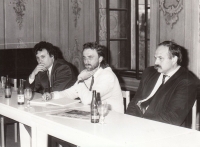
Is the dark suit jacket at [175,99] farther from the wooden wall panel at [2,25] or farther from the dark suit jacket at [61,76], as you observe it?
the wooden wall panel at [2,25]

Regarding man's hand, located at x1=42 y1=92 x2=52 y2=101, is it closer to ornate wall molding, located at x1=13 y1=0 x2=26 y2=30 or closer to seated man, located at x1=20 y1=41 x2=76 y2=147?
seated man, located at x1=20 y1=41 x2=76 y2=147

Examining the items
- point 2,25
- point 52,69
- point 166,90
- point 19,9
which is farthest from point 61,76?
point 19,9

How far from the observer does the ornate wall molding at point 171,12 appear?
454cm

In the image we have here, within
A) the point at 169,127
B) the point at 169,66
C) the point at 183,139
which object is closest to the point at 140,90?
the point at 169,66

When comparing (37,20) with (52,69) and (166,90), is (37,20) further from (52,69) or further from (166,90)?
(166,90)

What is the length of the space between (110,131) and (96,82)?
1.21 metres

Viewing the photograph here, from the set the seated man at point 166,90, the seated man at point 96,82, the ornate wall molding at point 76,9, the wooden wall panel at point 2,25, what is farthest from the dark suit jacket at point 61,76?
the ornate wall molding at point 76,9

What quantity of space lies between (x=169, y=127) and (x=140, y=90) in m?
1.12

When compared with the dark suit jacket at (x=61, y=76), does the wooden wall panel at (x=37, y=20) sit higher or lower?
higher

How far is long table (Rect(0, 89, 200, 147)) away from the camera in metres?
1.83

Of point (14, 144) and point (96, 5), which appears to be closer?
point (14, 144)

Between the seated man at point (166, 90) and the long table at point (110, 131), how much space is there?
507 mm

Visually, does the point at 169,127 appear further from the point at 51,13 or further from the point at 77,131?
the point at 51,13

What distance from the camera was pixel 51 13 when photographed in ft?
21.4
